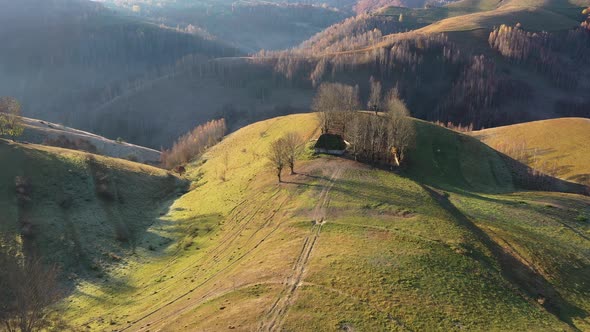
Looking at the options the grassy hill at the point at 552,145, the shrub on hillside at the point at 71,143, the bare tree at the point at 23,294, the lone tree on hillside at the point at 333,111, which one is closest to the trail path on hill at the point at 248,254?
the bare tree at the point at 23,294

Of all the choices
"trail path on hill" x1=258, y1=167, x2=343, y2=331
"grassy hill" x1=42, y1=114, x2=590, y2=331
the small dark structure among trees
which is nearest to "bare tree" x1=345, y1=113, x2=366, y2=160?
the small dark structure among trees

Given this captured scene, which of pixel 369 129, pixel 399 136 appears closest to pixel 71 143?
pixel 369 129

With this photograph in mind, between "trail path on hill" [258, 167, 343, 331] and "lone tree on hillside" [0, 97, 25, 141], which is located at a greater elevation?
"lone tree on hillside" [0, 97, 25, 141]

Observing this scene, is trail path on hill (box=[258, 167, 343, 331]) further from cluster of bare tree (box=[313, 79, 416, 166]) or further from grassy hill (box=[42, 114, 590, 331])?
cluster of bare tree (box=[313, 79, 416, 166])

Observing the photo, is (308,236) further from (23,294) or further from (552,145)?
(552,145)

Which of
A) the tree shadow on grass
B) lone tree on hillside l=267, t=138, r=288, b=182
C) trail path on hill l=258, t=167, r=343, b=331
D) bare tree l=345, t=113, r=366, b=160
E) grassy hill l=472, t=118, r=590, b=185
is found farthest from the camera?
grassy hill l=472, t=118, r=590, b=185

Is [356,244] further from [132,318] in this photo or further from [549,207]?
[549,207]

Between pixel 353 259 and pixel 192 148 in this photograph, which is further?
pixel 192 148
